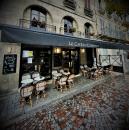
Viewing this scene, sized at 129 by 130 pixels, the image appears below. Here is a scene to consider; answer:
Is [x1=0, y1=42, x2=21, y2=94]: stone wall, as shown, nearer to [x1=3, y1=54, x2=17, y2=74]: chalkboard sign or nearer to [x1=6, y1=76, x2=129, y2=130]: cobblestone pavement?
[x1=3, y1=54, x2=17, y2=74]: chalkboard sign

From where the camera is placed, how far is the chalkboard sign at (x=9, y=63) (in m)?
5.86

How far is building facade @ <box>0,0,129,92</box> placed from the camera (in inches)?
185

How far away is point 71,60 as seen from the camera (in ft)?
34.1

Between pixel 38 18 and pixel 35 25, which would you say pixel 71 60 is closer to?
pixel 35 25

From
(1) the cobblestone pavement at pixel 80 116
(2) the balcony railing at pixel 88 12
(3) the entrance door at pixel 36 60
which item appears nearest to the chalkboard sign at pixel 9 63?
(3) the entrance door at pixel 36 60

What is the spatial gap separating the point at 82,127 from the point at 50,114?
1.52m

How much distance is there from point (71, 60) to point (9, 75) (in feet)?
20.4

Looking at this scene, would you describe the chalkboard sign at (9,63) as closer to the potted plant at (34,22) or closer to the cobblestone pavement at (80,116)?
the potted plant at (34,22)

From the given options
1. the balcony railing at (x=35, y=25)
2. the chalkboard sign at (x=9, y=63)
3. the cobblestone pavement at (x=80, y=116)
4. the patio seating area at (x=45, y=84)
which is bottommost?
the cobblestone pavement at (x=80, y=116)

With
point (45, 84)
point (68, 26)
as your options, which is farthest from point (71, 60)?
point (45, 84)

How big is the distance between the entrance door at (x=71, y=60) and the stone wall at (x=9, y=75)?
470 centimetres

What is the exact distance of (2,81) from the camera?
582 centimetres

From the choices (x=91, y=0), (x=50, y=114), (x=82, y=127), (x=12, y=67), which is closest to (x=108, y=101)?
(x=82, y=127)

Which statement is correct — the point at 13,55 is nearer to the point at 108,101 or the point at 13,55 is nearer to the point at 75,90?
the point at 75,90
